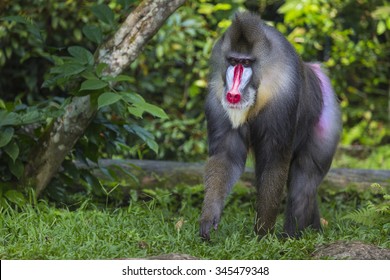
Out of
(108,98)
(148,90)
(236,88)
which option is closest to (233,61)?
(236,88)

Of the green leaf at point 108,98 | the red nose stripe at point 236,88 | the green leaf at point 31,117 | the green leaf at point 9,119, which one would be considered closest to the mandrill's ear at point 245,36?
the red nose stripe at point 236,88

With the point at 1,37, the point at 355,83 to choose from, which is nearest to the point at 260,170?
the point at 1,37

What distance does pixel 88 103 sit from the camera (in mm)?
4941

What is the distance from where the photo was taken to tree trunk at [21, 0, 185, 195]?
15.9 feet

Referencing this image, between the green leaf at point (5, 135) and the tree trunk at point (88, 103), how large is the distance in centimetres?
29

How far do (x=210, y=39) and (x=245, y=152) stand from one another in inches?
143

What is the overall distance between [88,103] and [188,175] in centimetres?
164

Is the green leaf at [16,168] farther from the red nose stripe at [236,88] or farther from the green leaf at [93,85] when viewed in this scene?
the red nose stripe at [236,88]

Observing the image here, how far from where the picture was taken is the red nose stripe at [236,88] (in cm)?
411

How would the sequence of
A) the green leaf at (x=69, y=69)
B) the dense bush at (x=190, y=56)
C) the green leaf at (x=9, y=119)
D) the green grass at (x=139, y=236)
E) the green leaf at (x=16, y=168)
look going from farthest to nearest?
the dense bush at (x=190, y=56)
the green leaf at (x=16, y=168)
the green leaf at (x=9, y=119)
the green leaf at (x=69, y=69)
the green grass at (x=139, y=236)

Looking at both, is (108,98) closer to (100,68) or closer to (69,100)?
(100,68)

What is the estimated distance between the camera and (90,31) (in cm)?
486

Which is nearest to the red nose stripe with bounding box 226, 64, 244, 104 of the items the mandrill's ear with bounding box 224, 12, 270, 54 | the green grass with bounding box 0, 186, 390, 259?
the mandrill's ear with bounding box 224, 12, 270, 54
